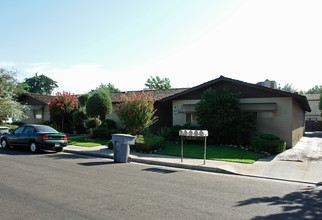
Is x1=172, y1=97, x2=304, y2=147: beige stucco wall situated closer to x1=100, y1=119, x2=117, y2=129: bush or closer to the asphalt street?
the asphalt street

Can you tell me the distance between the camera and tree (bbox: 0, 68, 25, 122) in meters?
23.3

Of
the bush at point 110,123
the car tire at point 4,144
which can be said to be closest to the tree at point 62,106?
the bush at point 110,123

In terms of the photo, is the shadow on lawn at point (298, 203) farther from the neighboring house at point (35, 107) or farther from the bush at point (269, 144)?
the neighboring house at point (35, 107)

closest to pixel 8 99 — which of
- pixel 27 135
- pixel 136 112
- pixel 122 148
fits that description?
pixel 27 135

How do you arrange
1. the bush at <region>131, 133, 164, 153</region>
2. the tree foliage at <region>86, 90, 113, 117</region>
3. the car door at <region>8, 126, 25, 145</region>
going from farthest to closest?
the tree foliage at <region>86, 90, 113, 117</region> < the car door at <region>8, 126, 25, 145</region> < the bush at <region>131, 133, 164, 153</region>

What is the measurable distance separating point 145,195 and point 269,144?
9243 mm

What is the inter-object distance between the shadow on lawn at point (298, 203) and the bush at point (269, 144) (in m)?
6.44

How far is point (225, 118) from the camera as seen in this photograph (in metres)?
14.8

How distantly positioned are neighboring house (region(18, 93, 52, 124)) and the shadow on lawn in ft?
82.1

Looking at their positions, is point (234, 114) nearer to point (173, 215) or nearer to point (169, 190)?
point (169, 190)

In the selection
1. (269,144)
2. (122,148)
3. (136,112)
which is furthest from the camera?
(136,112)

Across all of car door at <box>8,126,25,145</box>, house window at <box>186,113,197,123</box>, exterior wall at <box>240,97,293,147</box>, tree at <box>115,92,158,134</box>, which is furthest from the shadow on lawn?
car door at <box>8,126,25,145</box>

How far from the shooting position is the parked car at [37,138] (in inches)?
495

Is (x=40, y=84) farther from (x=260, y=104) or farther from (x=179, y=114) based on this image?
(x=260, y=104)
